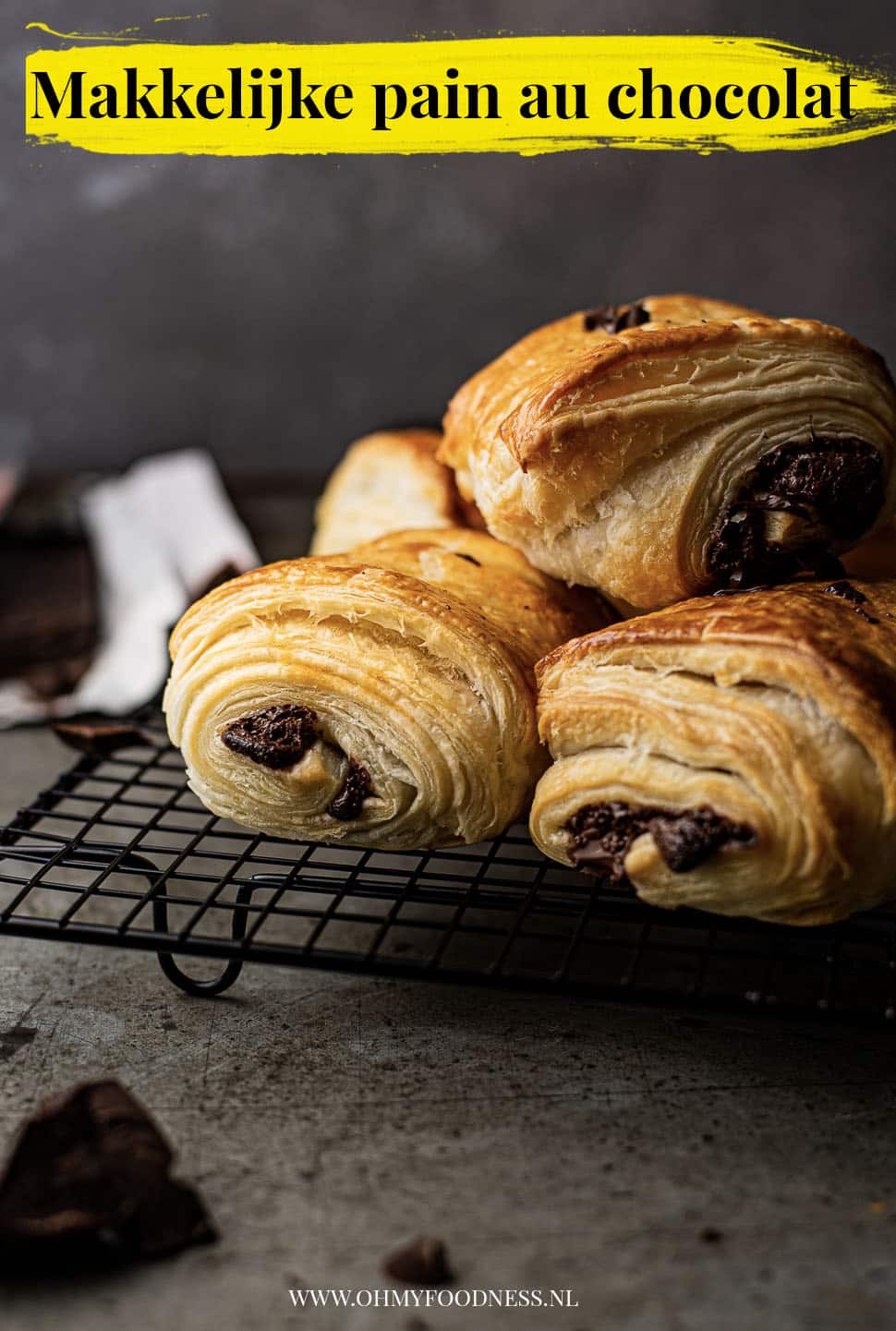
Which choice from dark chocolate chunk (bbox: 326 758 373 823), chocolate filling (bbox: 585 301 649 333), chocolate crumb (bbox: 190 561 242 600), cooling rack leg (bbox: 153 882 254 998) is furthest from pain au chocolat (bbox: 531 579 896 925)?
chocolate crumb (bbox: 190 561 242 600)

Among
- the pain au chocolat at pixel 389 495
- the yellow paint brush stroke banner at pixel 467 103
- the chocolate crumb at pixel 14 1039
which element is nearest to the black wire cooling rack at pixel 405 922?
the chocolate crumb at pixel 14 1039

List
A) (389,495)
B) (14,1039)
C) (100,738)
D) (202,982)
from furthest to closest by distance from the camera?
(389,495)
(100,738)
(202,982)
(14,1039)

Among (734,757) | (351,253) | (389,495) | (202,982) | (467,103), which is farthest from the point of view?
(351,253)

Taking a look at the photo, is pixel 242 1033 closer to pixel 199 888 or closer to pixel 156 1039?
pixel 156 1039

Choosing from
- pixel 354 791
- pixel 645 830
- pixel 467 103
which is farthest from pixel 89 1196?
pixel 467 103

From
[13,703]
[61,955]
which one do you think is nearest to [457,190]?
[13,703]

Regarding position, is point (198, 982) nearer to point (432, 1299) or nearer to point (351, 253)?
point (432, 1299)

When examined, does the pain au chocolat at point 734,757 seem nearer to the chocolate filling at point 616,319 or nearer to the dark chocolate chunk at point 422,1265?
the dark chocolate chunk at point 422,1265

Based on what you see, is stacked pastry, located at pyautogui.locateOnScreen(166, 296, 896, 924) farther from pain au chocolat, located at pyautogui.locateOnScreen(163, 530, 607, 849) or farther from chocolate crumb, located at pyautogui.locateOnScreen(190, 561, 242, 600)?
chocolate crumb, located at pyautogui.locateOnScreen(190, 561, 242, 600)
